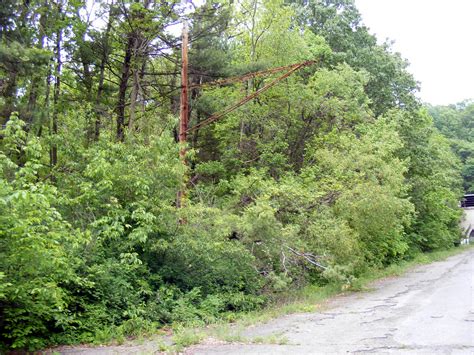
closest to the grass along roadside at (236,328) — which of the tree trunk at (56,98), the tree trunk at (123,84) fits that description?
the tree trunk at (123,84)

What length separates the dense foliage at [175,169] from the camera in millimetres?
9438

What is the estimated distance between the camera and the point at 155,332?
1033 cm

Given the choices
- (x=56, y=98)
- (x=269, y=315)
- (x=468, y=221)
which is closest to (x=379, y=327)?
(x=269, y=315)

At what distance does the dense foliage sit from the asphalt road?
1.72m

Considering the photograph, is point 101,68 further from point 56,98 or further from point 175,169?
point 175,169

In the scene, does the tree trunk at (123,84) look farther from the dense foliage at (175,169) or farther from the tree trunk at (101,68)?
the tree trunk at (101,68)

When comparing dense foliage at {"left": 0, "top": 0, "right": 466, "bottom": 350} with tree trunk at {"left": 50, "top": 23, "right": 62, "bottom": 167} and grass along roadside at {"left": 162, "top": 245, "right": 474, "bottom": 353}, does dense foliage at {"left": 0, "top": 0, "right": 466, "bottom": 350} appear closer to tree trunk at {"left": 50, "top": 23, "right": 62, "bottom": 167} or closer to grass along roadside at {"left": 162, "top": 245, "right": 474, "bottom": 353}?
tree trunk at {"left": 50, "top": 23, "right": 62, "bottom": 167}

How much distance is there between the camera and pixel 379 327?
396 inches

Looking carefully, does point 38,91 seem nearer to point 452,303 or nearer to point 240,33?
point 240,33

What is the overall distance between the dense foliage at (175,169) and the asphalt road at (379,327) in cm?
172

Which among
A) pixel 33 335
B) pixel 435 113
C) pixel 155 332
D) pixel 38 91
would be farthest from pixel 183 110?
pixel 435 113

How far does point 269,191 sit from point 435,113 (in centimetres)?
7231

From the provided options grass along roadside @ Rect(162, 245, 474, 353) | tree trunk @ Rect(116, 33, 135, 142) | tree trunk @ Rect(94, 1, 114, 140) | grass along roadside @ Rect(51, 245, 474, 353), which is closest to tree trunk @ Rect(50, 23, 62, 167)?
tree trunk @ Rect(94, 1, 114, 140)

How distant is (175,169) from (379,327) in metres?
6.30
